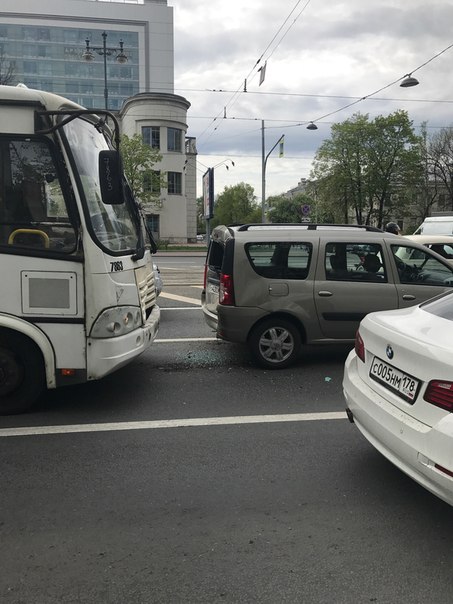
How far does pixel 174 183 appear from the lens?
46.4m

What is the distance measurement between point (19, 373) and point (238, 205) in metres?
85.0

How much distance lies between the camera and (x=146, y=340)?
5070 mm

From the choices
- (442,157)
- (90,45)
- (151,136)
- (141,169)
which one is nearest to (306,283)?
(141,169)

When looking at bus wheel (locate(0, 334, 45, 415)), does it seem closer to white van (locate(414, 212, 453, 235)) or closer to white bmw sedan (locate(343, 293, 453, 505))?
white bmw sedan (locate(343, 293, 453, 505))

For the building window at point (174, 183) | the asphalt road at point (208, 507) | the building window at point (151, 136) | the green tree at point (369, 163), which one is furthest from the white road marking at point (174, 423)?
the green tree at point (369, 163)

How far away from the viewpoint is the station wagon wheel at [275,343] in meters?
6.23

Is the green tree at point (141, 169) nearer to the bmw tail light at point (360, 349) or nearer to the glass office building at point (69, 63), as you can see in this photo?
the bmw tail light at point (360, 349)

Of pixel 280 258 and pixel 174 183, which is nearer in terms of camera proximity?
pixel 280 258

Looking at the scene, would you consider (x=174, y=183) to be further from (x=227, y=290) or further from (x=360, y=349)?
(x=360, y=349)

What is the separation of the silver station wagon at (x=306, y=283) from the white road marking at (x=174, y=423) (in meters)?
1.60

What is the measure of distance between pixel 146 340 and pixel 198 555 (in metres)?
2.65

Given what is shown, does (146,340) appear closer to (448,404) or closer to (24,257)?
(24,257)

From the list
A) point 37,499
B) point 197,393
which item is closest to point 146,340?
Answer: point 197,393

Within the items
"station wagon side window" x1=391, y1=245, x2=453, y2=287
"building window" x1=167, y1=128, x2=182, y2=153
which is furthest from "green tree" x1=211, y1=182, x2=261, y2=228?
"station wagon side window" x1=391, y1=245, x2=453, y2=287
